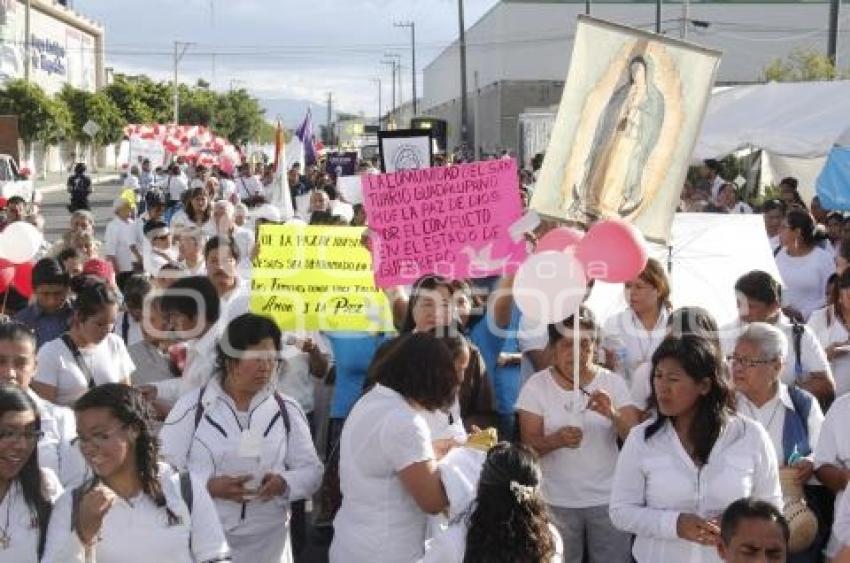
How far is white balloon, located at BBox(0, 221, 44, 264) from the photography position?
21.2 feet

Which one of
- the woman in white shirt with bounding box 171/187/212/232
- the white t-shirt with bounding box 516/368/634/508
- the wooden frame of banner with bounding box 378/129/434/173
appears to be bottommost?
the white t-shirt with bounding box 516/368/634/508

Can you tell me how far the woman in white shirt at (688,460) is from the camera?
3.78 meters

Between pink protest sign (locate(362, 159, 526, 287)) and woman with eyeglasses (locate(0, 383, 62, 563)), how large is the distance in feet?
9.25

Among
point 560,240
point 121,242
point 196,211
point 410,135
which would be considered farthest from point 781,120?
point 560,240

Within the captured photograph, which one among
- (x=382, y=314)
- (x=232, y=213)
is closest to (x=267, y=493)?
(x=382, y=314)

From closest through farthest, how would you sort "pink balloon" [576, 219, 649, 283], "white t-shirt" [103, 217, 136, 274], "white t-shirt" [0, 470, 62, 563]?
"white t-shirt" [0, 470, 62, 563]
"pink balloon" [576, 219, 649, 283]
"white t-shirt" [103, 217, 136, 274]

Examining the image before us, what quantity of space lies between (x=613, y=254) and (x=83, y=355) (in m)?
2.30

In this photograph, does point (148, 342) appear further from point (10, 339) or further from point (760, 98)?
point (760, 98)

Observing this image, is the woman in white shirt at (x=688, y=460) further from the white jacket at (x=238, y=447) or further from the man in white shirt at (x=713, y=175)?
the man in white shirt at (x=713, y=175)

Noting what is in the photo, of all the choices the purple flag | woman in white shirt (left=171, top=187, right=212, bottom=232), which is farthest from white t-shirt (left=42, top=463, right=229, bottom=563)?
the purple flag

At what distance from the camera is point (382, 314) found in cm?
622

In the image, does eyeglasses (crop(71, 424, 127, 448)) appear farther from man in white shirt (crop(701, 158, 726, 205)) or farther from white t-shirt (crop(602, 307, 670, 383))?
man in white shirt (crop(701, 158, 726, 205))

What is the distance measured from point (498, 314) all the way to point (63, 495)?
114 inches

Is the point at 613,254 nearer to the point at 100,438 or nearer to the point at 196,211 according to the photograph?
the point at 100,438
